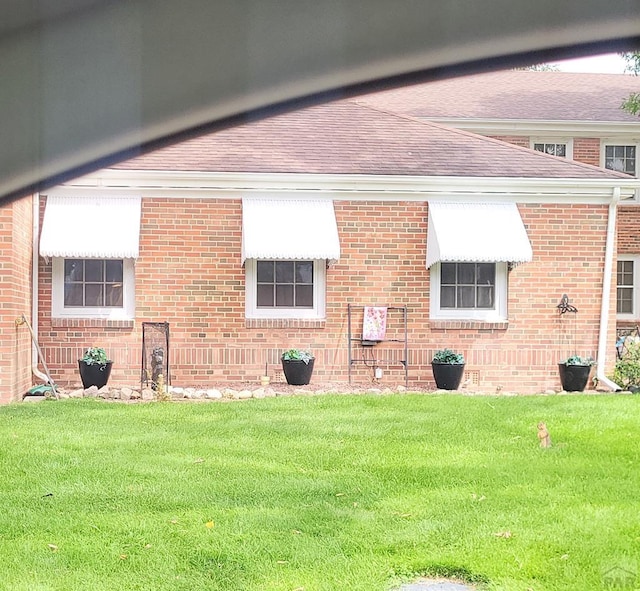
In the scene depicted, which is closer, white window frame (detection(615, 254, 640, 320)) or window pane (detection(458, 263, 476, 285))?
window pane (detection(458, 263, 476, 285))

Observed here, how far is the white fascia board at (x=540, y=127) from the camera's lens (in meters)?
15.7

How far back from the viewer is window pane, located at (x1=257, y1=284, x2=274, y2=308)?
10.8 metres

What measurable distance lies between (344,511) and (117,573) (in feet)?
4.77

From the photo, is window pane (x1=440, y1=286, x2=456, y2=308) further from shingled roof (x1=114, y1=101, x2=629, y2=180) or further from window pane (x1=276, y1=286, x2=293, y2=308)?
window pane (x1=276, y1=286, x2=293, y2=308)

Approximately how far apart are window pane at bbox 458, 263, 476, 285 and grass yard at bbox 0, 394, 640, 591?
10.1 ft

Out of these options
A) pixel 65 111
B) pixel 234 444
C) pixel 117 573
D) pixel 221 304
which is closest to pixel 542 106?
pixel 221 304

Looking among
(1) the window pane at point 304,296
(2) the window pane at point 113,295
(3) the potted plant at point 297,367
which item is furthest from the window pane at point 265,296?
(2) the window pane at point 113,295

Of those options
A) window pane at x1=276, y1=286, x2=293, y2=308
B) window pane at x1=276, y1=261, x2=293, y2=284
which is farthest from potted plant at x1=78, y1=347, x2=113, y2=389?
window pane at x1=276, y1=261, x2=293, y2=284

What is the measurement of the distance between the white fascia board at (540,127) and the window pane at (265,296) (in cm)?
630

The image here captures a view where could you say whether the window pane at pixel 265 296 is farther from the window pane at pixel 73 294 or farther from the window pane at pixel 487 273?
the window pane at pixel 487 273

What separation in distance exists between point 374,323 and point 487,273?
1.73 m

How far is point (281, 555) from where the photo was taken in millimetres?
4242

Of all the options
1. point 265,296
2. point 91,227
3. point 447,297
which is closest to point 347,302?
point 265,296

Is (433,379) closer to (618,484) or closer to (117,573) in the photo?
(618,484)
